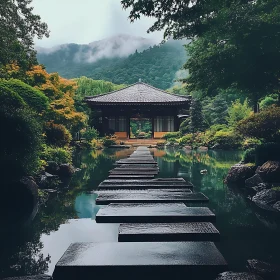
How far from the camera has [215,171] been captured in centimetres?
1109

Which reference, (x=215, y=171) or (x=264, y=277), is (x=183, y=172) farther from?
(x=264, y=277)

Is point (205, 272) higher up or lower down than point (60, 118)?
lower down

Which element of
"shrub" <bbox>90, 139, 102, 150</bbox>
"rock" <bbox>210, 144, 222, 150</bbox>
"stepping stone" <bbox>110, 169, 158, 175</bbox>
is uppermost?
"stepping stone" <bbox>110, 169, 158, 175</bbox>

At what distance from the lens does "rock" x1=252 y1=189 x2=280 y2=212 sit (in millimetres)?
6069

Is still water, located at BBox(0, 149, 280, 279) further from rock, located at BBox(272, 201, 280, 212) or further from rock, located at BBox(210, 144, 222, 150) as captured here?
rock, located at BBox(210, 144, 222, 150)

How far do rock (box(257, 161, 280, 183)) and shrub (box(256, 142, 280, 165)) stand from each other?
0.59m

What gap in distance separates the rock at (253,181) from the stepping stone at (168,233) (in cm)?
472

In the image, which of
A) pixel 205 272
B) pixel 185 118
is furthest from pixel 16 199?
pixel 185 118

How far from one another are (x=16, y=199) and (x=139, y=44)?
4485 inches

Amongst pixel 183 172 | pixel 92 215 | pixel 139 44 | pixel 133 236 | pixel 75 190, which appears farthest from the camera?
pixel 139 44

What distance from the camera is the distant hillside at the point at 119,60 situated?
247 ft

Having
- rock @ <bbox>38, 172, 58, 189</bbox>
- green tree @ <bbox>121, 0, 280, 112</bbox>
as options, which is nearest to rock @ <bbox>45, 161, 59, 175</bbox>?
rock @ <bbox>38, 172, 58, 189</bbox>

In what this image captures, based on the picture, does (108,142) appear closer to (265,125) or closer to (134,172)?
(134,172)

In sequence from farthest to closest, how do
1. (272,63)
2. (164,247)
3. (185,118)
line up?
1. (185,118)
2. (272,63)
3. (164,247)
